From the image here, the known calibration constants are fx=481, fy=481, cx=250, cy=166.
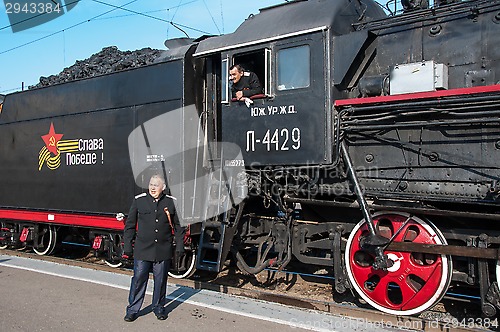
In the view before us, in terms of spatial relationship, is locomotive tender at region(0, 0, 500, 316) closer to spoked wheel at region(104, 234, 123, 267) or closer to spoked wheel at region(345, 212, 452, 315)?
spoked wheel at region(345, 212, 452, 315)

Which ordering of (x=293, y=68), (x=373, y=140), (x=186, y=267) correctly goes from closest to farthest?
(x=373, y=140)
(x=293, y=68)
(x=186, y=267)

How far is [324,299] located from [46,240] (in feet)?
20.7

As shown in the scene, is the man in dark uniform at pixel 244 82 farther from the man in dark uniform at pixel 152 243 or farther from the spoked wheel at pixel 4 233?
the spoked wheel at pixel 4 233

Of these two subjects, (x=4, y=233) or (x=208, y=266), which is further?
(x=4, y=233)

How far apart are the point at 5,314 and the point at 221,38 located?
445cm

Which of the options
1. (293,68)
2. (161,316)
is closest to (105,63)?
(293,68)

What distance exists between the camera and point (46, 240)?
1007 cm

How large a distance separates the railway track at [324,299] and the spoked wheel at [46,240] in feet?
2.67

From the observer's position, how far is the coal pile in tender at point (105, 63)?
845 cm

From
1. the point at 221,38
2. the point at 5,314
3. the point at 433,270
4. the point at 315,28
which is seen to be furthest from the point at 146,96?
the point at 433,270

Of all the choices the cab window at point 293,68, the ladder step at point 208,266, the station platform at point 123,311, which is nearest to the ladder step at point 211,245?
the ladder step at point 208,266

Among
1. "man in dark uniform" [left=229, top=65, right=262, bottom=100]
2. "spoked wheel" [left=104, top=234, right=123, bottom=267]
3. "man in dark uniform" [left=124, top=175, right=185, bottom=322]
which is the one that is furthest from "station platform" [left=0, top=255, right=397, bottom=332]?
"man in dark uniform" [left=229, top=65, right=262, bottom=100]

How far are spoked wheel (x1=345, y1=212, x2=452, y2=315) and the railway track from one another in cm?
Answer: 19

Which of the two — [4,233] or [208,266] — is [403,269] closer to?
[208,266]
